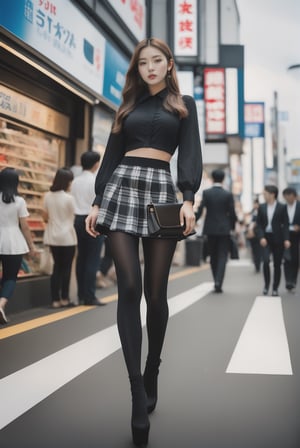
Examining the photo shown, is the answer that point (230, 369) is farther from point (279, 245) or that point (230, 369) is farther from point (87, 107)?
point (87, 107)

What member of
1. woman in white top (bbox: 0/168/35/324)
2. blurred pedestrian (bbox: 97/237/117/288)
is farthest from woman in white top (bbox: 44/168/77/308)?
blurred pedestrian (bbox: 97/237/117/288)

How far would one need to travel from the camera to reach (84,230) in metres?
7.45

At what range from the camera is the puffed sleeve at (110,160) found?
9.62 ft

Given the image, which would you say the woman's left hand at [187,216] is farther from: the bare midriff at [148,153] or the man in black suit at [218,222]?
the man in black suit at [218,222]

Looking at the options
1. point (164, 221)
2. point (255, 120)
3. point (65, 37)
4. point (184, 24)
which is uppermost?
point (255, 120)

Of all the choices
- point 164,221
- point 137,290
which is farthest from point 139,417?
point 164,221

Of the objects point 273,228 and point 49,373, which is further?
point 273,228

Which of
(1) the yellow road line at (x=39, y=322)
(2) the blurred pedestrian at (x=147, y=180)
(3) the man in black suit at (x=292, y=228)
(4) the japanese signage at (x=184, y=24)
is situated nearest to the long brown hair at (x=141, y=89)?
(2) the blurred pedestrian at (x=147, y=180)

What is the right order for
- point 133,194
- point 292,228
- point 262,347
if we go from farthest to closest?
point 292,228 → point 262,347 → point 133,194

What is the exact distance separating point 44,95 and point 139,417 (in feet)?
22.2

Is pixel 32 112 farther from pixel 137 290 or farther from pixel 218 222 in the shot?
pixel 137 290

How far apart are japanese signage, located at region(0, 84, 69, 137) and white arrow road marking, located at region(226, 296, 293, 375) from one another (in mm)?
3913

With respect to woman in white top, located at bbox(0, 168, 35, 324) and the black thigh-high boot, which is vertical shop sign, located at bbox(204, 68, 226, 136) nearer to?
woman in white top, located at bbox(0, 168, 35, 324)

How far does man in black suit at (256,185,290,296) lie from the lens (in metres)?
9.29
